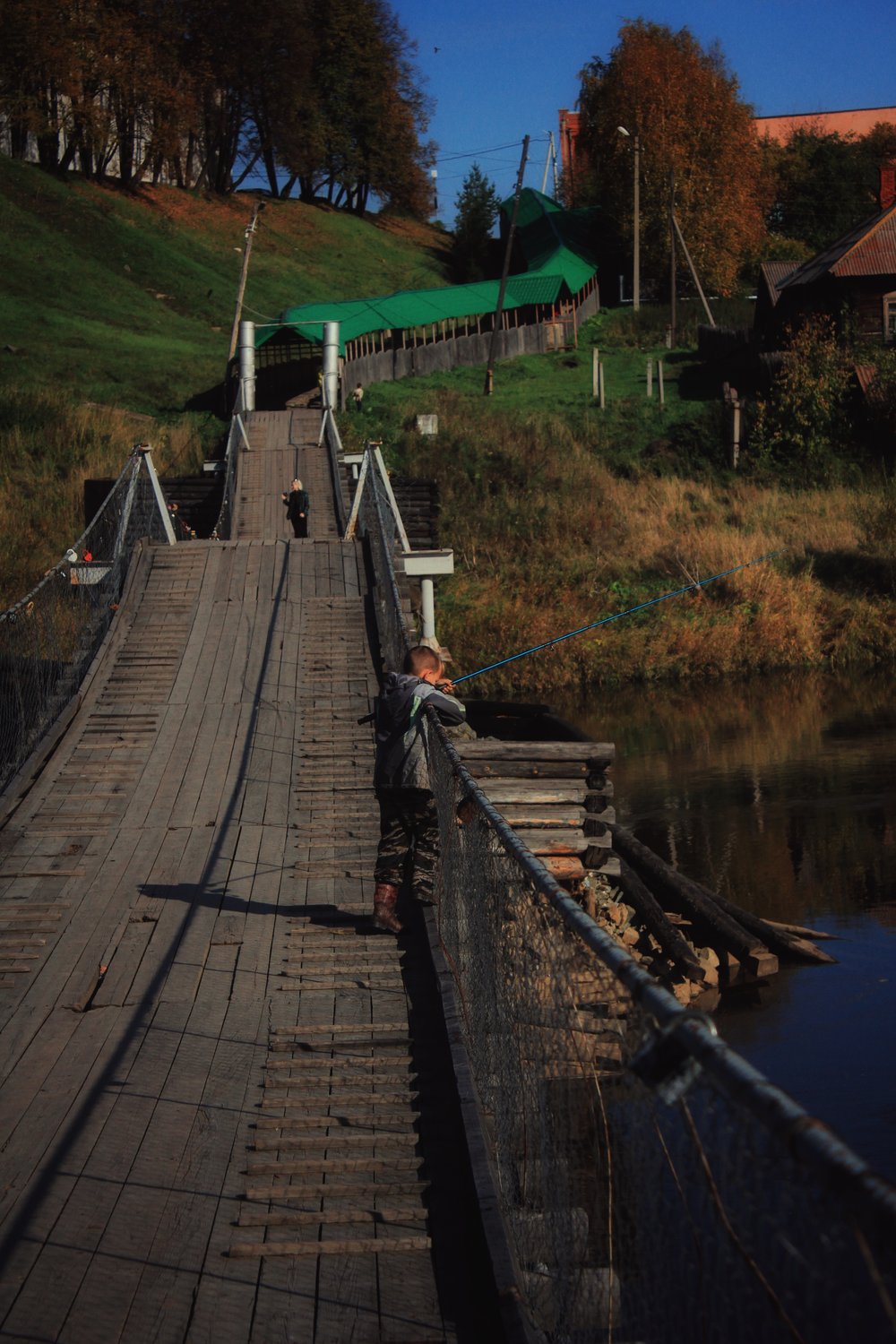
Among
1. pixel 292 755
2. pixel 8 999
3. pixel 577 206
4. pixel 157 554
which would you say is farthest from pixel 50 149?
pixel 8 999

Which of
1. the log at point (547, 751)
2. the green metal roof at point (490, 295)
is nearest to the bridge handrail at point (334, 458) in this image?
the log at point (547, 751)

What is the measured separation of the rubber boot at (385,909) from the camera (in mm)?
7605

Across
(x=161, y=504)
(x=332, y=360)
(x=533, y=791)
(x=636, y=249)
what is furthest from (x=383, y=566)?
(x=636, y=249)

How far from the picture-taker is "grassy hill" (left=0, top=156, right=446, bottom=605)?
32344 mm

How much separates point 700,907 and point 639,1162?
11426 millimetres

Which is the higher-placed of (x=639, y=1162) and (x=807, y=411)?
(x=807, y=411)

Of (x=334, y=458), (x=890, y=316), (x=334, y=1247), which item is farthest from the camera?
(x=890, y=316)

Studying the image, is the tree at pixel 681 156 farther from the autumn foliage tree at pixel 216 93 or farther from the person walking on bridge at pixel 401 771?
the person walking on bridge at pixel 401 771

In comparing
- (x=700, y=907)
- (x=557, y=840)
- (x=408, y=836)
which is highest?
(x=408, y=836)

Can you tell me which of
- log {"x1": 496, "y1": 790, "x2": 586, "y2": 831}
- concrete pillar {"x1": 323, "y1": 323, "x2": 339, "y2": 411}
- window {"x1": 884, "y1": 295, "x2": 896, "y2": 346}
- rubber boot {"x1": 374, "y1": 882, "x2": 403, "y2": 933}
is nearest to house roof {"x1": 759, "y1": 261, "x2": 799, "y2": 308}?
window {"x1": 884, "y1": 295, "x2": 896, "y2": 346}

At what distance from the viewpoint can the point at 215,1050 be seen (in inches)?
245

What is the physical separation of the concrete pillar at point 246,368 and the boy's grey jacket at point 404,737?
89.8 ft

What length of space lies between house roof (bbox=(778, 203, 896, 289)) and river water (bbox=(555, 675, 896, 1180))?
20.8 metres

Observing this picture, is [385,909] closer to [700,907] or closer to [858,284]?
[700,907]
